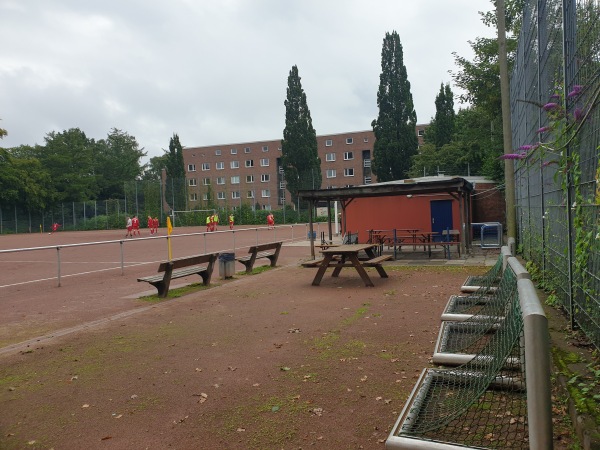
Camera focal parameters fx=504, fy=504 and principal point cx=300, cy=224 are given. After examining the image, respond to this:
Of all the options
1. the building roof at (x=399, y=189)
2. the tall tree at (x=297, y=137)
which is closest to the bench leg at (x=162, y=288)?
the building roof at (x=399, y=189)

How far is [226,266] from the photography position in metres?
11.8

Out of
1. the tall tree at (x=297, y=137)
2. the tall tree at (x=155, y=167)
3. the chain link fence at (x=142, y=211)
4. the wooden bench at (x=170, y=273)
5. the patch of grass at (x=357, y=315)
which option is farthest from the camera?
the tall tree at (x=155, y=167)

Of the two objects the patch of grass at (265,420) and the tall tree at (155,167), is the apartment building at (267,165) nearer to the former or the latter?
the tall tree at (155,167)

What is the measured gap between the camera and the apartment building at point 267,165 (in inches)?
2781

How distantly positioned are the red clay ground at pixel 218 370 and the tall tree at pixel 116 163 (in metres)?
75.0

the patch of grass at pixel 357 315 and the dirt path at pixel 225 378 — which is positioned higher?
the patch of grass at pixel 357 315

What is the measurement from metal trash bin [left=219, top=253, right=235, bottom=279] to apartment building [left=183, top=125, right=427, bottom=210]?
53.7 metres

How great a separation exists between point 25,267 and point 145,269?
16.3ft

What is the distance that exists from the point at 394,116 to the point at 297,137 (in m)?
13.0

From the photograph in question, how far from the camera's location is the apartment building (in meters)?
70.6

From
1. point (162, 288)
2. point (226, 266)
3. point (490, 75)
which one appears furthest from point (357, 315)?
point (490, 75)

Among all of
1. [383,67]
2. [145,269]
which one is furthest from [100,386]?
[383,67]

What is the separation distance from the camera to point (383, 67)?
4812cm

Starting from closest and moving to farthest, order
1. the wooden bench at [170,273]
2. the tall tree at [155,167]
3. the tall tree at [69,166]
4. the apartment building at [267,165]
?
the wooden bench at [170,273] → the tall tree at [69,166] → the apartment building at [267,165] → the tall tree at [155,167]
